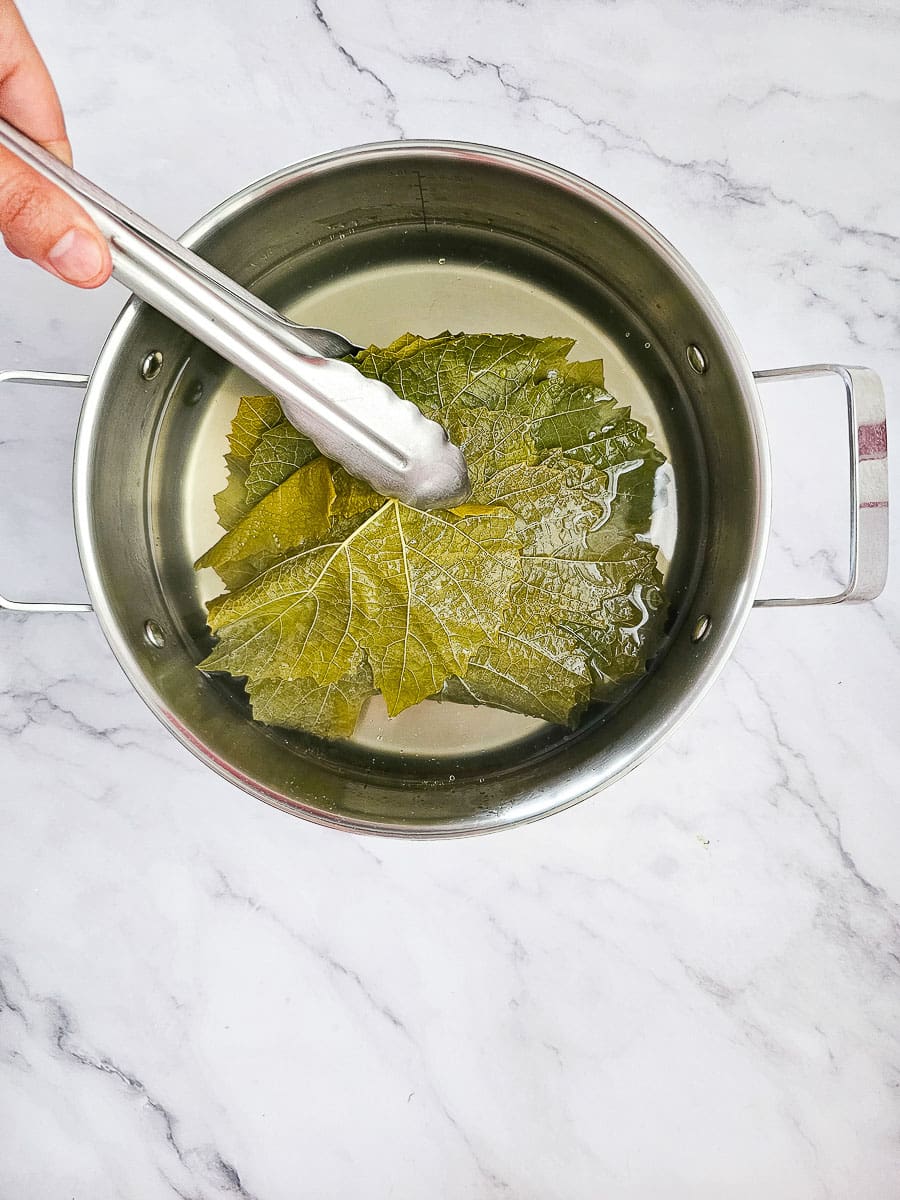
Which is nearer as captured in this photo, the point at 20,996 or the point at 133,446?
the point at 133,446

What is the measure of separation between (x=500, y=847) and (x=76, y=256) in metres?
0.71

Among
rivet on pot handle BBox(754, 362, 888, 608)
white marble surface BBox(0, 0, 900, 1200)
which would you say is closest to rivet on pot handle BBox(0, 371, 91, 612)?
white marble surface BBox(0, 0, 900, 1200)

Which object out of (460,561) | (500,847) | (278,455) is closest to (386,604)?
(460,561)

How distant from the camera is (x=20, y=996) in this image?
1000 millimetres

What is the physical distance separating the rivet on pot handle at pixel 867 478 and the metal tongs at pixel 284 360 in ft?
1.09

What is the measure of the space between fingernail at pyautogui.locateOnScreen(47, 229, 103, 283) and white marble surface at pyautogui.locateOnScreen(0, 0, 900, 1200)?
366 mm

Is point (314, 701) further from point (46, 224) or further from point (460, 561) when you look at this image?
point (46, 224)

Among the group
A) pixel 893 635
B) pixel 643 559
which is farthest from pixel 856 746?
pixel 643 559

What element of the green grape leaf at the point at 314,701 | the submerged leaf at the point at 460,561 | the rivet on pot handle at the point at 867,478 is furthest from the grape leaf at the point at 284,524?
the rivet on pot handle at the point at 867,478

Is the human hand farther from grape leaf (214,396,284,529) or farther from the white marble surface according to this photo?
the white marble surface

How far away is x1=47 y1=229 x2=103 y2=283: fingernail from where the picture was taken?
605 mm

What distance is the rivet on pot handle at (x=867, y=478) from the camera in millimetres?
716

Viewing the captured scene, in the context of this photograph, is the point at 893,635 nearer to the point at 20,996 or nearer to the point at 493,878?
the point at 493,878

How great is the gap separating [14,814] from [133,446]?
460 mm
